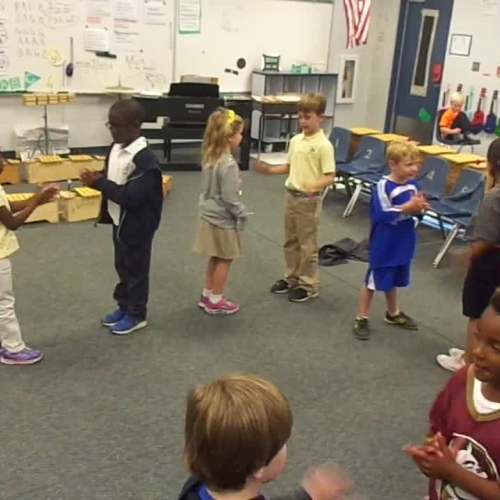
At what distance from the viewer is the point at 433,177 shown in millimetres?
5797

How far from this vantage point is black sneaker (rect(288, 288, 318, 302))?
4336 millimetres

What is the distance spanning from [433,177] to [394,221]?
7.91 ft

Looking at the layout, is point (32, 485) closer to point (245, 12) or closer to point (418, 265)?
point (418, 265)

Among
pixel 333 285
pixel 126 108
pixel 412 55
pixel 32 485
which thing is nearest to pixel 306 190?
pixel 333 285

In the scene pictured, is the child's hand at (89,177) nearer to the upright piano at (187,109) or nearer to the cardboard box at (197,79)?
the upright piano at (187,109)

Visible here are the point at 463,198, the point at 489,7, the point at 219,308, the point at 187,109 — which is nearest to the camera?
the point at 219,308

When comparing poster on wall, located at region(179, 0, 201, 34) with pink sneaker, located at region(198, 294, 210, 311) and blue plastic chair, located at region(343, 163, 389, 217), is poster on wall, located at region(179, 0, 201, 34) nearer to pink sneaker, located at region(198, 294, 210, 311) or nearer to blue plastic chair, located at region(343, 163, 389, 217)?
blue plastic chair, located at region(343, 163, 389, 217)

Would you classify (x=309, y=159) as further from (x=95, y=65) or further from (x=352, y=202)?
(x=95, y=65)

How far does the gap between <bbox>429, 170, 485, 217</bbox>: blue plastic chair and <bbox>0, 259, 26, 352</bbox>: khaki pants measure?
3.30m

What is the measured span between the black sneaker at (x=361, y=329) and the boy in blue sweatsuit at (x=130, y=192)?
1.21 metres

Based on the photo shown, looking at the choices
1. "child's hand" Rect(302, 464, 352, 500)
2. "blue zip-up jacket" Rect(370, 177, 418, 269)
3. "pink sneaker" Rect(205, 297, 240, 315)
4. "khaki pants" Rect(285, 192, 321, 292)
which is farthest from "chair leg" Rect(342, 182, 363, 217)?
"child's hand" Rect(302, 464, 352, 500)

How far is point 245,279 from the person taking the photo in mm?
4668

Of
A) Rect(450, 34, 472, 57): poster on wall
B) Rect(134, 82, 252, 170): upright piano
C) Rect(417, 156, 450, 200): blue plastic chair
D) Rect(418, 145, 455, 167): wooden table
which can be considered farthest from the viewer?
Rect(450, 34, 472, 57): poster on wall

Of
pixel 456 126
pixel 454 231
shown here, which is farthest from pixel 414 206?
pixel 456 126
